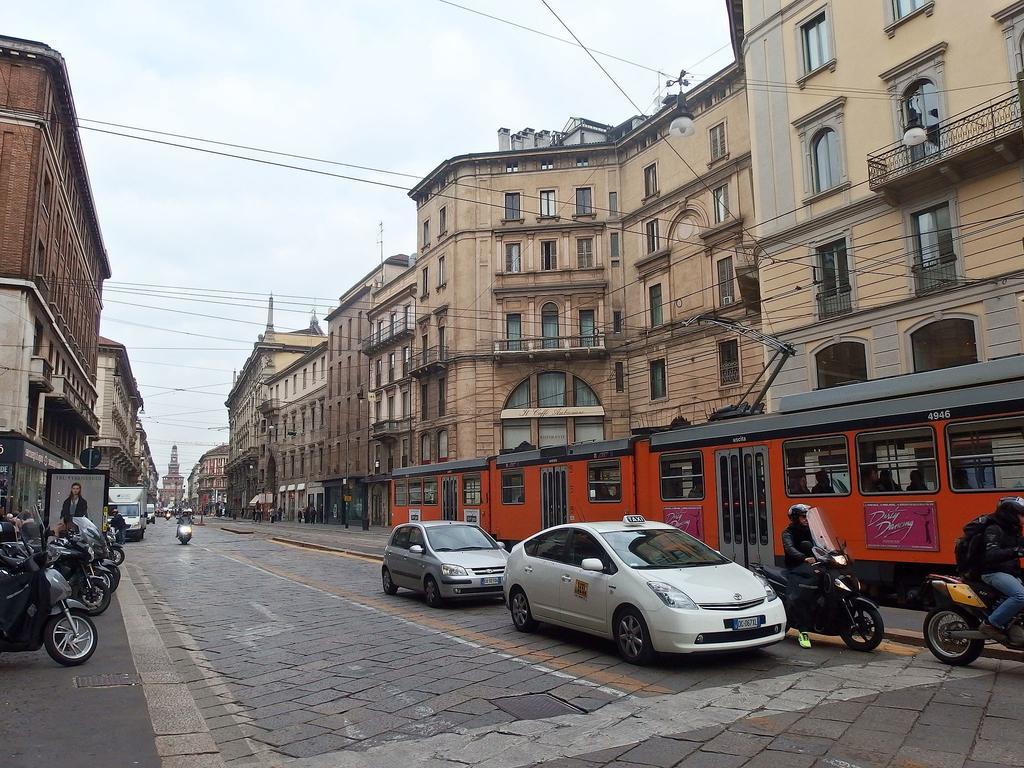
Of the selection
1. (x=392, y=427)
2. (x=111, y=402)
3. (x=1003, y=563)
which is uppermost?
Result: (x=111, y=402)

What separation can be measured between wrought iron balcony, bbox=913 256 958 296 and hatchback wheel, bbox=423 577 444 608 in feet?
48.0

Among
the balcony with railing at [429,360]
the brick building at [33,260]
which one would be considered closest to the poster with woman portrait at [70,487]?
the brick building at [33,260]

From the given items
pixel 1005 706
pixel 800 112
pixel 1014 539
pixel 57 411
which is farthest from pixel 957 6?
pixel 57 411

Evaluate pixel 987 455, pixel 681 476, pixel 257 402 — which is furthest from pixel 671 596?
pixel 257 402

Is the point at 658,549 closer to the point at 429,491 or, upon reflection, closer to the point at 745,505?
the point at 745,505

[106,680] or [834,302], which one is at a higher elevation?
[834,302]

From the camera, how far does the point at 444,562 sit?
1234 cm

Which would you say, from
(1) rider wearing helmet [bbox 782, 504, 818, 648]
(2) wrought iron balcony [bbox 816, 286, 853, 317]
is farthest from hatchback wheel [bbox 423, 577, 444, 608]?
(2) wrought iron balcony [bbox 816, 286, 853, 317]

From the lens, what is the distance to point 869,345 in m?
Result: 21.3

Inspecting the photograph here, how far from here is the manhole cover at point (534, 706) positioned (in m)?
6.09

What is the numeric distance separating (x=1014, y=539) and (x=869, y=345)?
15.3 m

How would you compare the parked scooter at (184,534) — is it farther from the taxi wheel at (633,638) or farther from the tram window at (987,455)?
the tram window at (987,455)

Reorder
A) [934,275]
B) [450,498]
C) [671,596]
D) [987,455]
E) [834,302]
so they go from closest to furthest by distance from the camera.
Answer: [671,596]
[987,455]
[934,275]
[834,302]
[450,498]

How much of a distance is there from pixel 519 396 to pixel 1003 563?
3623cm
